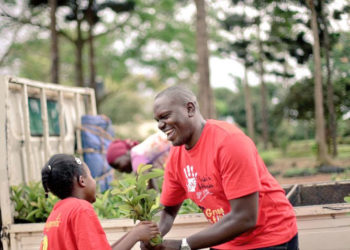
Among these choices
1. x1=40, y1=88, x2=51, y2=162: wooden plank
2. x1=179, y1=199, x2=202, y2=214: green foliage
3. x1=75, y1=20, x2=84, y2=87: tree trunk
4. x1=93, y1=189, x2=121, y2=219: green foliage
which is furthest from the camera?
x1=75, y1=20, x2=84, y2=87: tree trunk

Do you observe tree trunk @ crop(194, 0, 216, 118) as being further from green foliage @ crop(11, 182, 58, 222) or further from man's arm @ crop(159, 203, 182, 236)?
man's arm @ crop(159, 203, 182, 236)

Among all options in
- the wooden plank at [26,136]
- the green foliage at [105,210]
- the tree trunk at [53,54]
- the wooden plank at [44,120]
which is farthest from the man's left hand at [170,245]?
the tree trunk at [53,54]

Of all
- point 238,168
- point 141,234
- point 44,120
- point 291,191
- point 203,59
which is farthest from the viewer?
point 203,59

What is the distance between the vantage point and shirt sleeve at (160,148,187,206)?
107 inches

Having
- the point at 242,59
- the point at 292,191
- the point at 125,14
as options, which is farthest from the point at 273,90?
the point at 292,191

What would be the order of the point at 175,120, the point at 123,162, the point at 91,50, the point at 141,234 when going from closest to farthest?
1. the point at 175,120
2. the point at 141,234
3. the point at 123,162
4. the point at 91,50

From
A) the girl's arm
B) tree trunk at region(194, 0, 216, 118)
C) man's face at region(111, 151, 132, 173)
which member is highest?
tree trunk at region(194, 0, 216, 118)

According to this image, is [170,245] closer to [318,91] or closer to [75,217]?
[75,217]

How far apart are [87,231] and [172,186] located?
1.70ft

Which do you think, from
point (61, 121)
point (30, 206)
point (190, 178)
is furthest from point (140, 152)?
point (190, 178)

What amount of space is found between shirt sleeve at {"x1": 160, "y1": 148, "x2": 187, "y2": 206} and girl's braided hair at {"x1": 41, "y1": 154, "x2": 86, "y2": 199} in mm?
493

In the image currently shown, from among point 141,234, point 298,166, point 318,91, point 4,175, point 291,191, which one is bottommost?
point 298,166

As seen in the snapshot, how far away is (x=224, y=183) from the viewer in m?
2.30

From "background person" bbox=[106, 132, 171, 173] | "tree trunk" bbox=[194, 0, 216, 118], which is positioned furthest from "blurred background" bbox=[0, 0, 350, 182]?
"background person" bbox=[106, 132, 171, 173]
